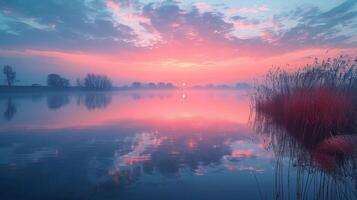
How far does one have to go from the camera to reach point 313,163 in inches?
178

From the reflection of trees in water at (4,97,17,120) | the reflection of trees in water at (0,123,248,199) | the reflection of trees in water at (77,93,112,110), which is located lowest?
the reflection of trees in water at (0,123,248,199)

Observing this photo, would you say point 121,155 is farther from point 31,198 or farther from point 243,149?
point 243,149

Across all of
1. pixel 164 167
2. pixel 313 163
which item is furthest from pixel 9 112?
pixel 313 163

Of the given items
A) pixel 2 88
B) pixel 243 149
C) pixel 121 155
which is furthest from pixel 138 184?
pixel 2 88

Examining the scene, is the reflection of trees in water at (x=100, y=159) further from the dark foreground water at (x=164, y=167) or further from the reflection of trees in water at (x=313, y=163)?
the reflection of trees in water at (x=313, y=163)

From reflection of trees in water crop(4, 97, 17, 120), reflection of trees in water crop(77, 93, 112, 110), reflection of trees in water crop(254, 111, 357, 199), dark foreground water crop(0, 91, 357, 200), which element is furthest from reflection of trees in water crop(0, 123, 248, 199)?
reflection of trees in water crop(77, 93, 112, 110)

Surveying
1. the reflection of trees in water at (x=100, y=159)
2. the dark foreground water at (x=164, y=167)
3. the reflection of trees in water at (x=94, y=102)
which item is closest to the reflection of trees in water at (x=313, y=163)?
the dark foreground water at (x=164, y=167)

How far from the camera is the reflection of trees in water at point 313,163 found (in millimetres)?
3291

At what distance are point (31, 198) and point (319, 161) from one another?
4.47m

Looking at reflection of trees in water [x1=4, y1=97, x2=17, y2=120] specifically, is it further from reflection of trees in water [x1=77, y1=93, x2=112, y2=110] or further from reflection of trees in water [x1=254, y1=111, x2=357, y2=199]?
reflection of trees in water [x1=254, y1=111, x2=357, y2=199]

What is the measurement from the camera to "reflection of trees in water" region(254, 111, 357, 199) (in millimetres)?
3291

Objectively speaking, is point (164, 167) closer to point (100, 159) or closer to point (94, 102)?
point (100, 159)

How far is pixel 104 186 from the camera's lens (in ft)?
12.8

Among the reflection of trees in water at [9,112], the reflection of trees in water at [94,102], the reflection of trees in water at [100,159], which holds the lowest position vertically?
the reflection of trees in water at [100,159]
